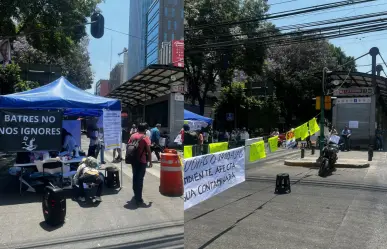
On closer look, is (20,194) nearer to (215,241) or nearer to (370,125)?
(215,241)

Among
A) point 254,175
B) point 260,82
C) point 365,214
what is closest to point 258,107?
point 260,82

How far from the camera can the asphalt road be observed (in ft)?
6.93

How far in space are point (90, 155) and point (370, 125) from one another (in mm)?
11683

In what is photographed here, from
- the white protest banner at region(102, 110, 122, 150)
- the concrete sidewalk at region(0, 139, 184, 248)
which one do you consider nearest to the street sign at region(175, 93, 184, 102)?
the concrete sidewalk at region(0, 139, 184, 248)

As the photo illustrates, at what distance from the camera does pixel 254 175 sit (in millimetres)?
4902

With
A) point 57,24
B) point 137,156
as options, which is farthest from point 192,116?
point 137,156

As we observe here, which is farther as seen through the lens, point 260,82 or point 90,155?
point 90,155

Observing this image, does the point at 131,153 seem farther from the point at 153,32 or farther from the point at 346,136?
the point at 346,136

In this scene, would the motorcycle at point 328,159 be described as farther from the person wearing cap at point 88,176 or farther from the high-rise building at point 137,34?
the high-rise building at point 137,34

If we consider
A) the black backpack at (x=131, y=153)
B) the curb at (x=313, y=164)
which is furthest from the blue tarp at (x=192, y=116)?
the curb at (x=313, y=164)

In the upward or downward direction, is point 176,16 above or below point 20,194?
above

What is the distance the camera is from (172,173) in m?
1.43

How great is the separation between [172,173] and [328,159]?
6.04 m

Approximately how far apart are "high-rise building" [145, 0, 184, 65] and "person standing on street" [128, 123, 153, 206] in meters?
0.49
